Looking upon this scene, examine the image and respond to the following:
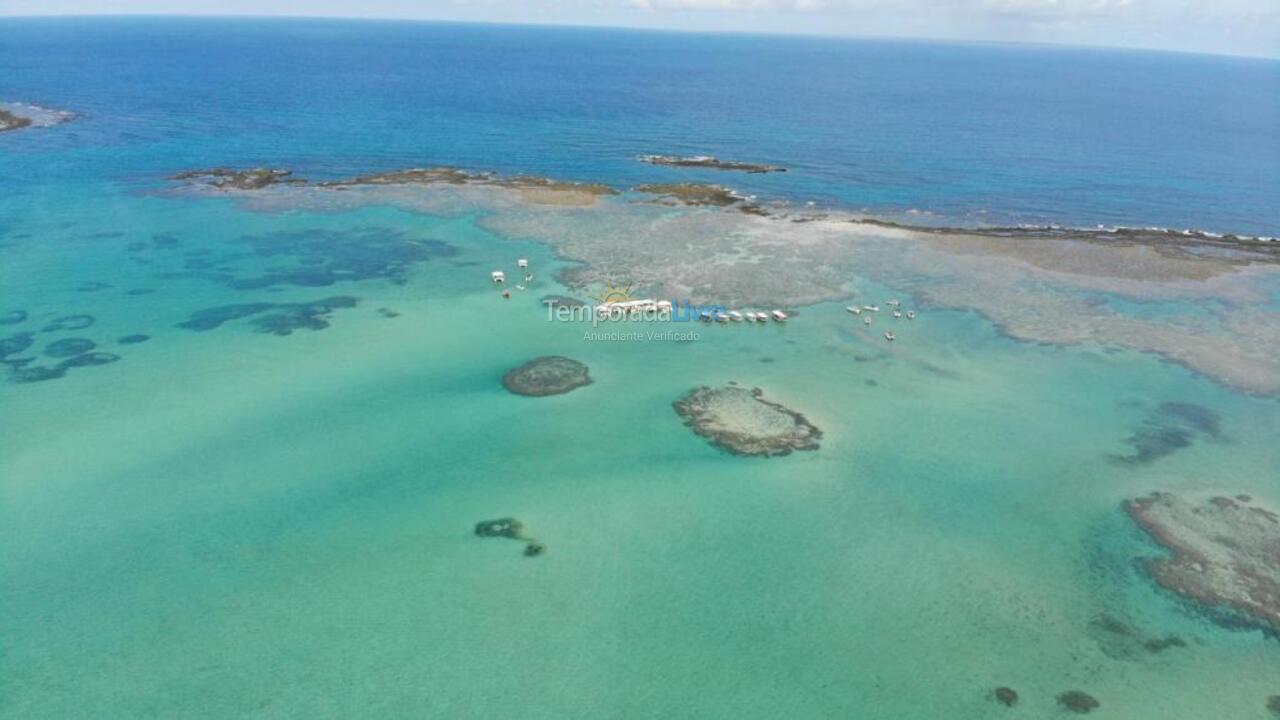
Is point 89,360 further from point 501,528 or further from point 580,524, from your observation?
point 580,524

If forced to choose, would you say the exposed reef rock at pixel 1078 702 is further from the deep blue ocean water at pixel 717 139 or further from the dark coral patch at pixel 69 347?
the deep blue ocean water at pixel 717 139

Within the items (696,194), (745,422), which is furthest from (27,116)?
(745,422)

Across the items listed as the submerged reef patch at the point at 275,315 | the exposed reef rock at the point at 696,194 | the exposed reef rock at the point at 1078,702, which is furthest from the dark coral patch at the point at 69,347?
the exposed reef rock at the point at 1078,702

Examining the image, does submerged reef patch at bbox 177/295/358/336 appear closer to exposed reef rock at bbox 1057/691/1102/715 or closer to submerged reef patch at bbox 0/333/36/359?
submerged reef patch at bbox 0/333/36/359

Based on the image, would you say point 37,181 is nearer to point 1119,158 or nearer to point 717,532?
point 717,532

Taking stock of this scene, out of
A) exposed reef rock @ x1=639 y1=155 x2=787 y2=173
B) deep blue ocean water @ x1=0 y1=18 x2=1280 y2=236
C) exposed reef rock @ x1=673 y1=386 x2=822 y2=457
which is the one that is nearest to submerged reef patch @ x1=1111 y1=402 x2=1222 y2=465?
exposed reef rock @ x1=673 y1=386 x2=822 y2=457

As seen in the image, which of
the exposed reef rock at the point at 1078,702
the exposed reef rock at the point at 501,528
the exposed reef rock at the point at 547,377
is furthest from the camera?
the exposed reef rock at the point at 547,377
